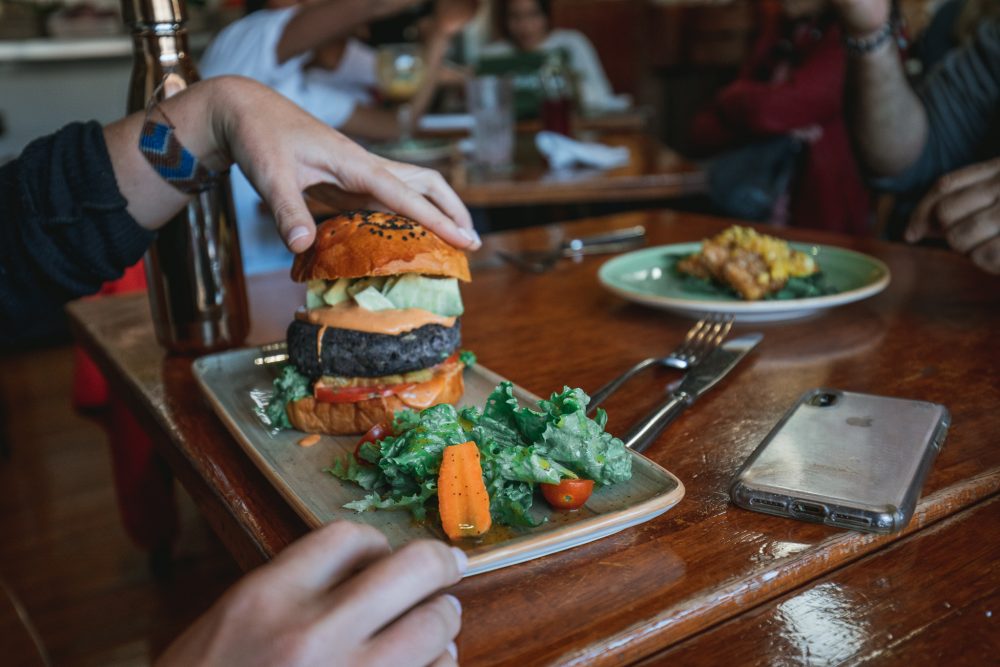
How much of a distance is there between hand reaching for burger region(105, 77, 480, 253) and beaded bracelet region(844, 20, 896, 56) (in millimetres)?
1249

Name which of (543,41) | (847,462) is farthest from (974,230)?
(543,41)

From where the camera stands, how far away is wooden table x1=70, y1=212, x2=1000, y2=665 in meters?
0.61

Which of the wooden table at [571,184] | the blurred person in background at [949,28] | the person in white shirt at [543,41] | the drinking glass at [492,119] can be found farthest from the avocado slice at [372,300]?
the person in white shirt at [543,41]

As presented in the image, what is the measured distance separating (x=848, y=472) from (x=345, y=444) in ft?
1.70

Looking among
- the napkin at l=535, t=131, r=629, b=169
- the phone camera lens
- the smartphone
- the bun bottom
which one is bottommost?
the napkin at l=535, t=131, r=629, b=169

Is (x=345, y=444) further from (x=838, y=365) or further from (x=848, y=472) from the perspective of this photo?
(x=838, y=365)

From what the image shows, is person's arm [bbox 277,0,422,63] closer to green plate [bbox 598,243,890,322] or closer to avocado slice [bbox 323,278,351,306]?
green plate [bbox 598,243,890,322]

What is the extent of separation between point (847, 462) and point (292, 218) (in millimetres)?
687

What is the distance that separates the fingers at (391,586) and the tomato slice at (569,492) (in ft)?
0.52

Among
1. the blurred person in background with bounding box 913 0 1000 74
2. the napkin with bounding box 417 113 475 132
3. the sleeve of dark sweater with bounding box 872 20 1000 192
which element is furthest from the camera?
the napkin with bounding box 417 113 475 132

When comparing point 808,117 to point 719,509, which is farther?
point 808,117

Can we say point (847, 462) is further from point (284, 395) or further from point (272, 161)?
point (272, 161)

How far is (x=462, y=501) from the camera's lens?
2.28 feet

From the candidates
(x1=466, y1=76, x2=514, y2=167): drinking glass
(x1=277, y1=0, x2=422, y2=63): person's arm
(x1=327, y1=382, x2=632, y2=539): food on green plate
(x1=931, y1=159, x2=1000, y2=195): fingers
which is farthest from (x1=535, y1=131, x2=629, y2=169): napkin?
(x1=327, y1=382, x2=632, y2=539): food on green plate
